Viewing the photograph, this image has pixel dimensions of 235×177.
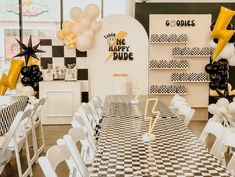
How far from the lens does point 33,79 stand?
6758 millimetres

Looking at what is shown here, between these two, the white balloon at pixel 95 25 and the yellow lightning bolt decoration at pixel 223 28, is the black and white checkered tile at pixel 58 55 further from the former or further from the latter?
the yellow lightning bolt decoration at pixel 223 28

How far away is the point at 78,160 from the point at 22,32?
247 inches

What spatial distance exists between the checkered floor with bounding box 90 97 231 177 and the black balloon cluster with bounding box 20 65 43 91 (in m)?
3.68

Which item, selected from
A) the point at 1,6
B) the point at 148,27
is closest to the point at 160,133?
the point at 148,27

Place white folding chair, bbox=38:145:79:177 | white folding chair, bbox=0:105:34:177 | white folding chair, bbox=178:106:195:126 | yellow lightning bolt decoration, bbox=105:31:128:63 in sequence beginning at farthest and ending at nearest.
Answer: yellow lightning bolt decoration, bbox=105:31:128:63
white folding chair, bbox=178:106:195:126
white folding chair, bbox=0:105:34:177
white folding chair, bbox=38:145:79:177

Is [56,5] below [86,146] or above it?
above

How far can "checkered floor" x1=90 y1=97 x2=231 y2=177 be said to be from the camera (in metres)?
2.04

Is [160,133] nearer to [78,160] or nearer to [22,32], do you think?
[78,160]

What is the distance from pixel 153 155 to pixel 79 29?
4.91 meters

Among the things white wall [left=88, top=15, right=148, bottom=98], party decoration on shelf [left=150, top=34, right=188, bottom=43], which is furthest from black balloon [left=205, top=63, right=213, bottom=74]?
white wall [left=88, top=15, right=148, bottom=98]

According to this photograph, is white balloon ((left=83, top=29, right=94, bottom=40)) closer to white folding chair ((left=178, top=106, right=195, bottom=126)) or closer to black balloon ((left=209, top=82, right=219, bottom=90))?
black balloon ((left=209, top=82, right=219, bottom=90))

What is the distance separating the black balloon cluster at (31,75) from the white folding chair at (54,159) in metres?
4.46

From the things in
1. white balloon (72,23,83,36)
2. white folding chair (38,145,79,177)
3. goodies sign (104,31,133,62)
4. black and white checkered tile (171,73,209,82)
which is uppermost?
white balloon (72,23,83,36)

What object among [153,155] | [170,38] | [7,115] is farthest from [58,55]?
[153,155]
